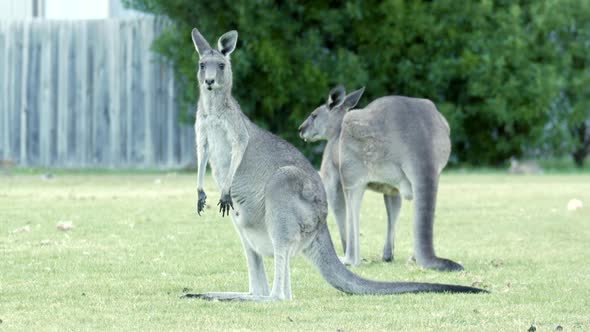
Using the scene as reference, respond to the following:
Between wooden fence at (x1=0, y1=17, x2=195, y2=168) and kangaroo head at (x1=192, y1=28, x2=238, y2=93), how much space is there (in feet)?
39.2

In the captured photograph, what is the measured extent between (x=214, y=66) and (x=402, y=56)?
12.4m

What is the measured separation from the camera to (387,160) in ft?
25.3

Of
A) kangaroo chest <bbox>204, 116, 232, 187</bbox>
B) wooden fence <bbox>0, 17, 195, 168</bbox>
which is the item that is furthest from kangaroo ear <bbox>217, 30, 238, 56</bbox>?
wooden fence <bbox>0, 17, 195, 168</bbox>

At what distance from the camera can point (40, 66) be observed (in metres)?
18.3

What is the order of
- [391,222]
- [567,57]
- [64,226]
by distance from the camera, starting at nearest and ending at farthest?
[391,222]
[64,226]
[567,57]

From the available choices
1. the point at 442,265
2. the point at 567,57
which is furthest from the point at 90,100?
the point at 442,265

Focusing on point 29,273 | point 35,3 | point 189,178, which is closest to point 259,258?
point 29,273

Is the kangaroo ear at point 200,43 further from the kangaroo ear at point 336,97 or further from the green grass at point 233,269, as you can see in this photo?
the kangaroo ear at point 336,97

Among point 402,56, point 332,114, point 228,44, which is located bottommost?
point 332,114

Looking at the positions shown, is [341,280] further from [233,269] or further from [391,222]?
[391,222]

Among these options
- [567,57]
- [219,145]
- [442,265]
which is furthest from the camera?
[567,57]

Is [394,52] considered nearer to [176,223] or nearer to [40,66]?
[40,66]

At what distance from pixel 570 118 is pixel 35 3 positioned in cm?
873

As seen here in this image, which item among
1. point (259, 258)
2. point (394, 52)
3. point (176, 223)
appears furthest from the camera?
point (394, 52)
